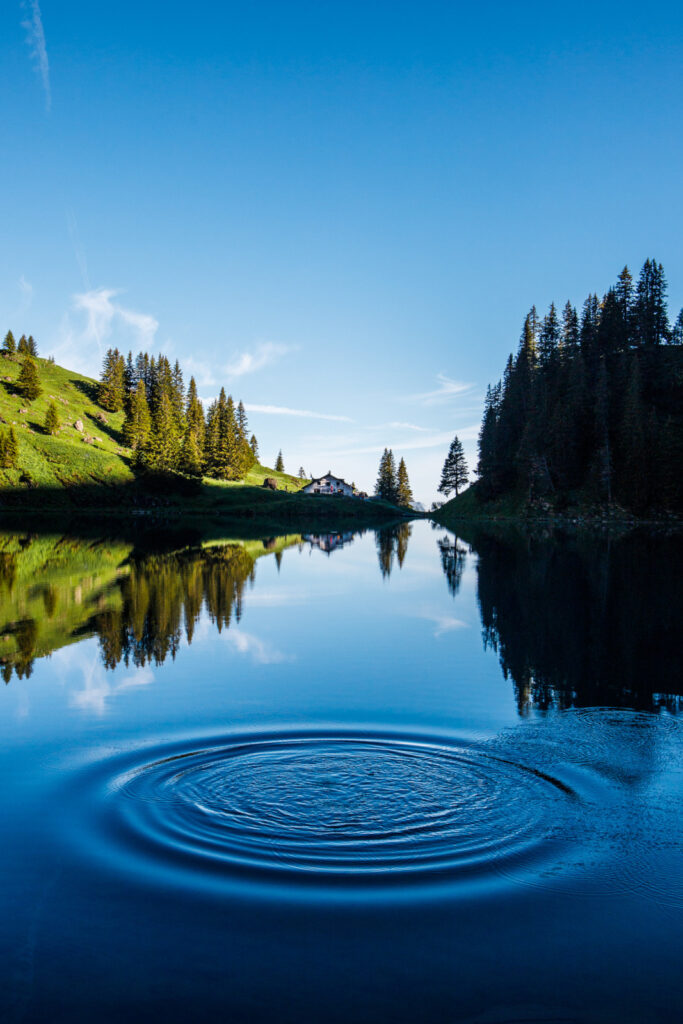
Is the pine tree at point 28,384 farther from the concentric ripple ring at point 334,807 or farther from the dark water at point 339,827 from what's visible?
the concentric ripple ring at point 334,807

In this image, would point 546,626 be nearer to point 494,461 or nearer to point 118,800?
point 118,800

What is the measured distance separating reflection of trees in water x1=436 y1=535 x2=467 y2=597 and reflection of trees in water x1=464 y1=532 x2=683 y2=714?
135cm

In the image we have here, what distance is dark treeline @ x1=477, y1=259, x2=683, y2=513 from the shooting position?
104m

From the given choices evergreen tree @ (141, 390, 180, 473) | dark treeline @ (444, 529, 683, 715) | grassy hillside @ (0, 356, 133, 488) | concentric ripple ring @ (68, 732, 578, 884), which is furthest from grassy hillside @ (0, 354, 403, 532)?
concentric ripple ring @ (68, 732, 578, 884)

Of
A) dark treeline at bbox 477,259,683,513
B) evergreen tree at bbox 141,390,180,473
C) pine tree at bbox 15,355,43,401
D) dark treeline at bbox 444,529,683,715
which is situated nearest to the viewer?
dark treeline at bbox 444,529,683,715

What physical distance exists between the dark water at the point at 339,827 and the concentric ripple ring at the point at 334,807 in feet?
0.14

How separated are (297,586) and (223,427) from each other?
13786 cm

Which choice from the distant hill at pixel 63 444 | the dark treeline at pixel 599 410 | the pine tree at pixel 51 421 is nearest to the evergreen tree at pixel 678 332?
the dark treeline at pixel 599 410

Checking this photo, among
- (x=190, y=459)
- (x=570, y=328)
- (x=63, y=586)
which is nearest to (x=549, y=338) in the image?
(x=570, y=328)

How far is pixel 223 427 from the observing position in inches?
6550

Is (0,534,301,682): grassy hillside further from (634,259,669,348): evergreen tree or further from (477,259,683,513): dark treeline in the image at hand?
(634,259,669,348): evergreen tree

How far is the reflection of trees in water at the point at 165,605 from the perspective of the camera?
61.6 feet

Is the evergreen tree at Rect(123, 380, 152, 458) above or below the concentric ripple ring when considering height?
above

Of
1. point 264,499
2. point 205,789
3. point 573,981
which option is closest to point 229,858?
point 205,789
